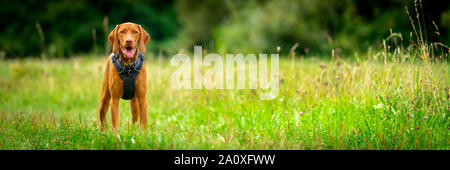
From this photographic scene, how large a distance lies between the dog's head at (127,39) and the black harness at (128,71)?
0.08 metres

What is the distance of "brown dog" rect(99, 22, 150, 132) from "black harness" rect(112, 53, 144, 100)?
0.03 meters

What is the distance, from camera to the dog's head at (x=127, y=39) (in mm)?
3445

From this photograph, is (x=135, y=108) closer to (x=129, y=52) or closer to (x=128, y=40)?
(x=129, y=52)

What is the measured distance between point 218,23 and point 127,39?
2488 centimetres

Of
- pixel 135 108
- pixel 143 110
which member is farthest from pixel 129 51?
pixel 135 108

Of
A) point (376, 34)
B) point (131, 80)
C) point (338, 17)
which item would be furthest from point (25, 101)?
point (376, 34)

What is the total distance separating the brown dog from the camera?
11.5 ft

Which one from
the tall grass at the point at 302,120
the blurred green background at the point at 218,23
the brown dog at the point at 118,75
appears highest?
the blurred green background at the point at 218,23

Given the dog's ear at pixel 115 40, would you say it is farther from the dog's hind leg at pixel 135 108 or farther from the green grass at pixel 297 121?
the green grass at pixel 297 121

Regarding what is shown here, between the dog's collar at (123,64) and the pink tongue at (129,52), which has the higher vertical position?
the pink tongue at (129,52)

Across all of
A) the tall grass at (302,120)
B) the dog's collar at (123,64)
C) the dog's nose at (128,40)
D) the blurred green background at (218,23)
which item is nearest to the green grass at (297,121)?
the tall grass at (302,120)

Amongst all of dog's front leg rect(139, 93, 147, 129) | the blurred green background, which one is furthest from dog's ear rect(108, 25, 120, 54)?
the blurred green background

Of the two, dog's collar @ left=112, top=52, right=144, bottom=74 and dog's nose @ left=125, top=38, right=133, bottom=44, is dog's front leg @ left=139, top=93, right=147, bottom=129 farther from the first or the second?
dog's nose @ left=125, top=38, right=133, bottom=44

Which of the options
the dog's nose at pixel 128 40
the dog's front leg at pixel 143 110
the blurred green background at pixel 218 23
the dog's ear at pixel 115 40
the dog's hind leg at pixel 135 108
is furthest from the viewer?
the blurred green background at pixel 218 23
